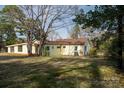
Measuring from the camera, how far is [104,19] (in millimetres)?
7590

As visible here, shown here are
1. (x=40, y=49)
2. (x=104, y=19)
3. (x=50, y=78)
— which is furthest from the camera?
(x=40, y=49)

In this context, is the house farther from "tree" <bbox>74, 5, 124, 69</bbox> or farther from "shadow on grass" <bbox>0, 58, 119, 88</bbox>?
"tree" <bbox>74, 5, 124, 69</bbox>

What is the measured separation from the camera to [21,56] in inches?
360

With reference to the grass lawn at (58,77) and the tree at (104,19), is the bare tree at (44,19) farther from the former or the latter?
the tree at (104,19)

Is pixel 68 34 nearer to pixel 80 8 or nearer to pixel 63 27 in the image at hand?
pixel 63 27

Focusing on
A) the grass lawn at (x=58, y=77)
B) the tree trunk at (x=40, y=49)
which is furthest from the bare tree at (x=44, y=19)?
the grass lawn at (x=58, y=77)

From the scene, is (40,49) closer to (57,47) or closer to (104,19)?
(57,47)

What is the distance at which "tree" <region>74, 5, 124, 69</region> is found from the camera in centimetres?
737

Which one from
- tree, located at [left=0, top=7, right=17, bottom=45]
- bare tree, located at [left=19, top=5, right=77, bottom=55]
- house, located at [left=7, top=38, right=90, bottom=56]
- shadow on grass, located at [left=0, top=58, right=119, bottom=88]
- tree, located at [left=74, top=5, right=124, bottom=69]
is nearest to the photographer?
shadow on grass, located at [left=0, top=58, right=119, bottom=88]

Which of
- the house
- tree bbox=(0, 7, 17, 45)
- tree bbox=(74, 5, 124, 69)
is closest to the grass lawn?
the house

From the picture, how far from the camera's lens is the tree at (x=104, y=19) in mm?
7367

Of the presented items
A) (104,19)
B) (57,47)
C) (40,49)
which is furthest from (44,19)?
(104,19)
